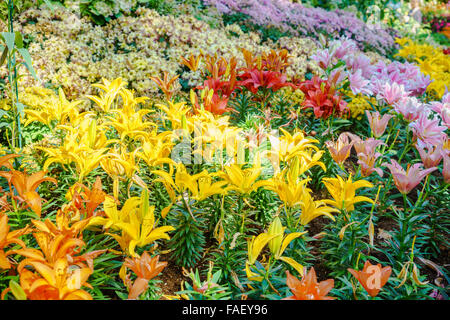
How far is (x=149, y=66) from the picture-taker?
3154 mm

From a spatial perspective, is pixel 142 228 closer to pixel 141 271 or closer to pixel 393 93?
pixel 141 271

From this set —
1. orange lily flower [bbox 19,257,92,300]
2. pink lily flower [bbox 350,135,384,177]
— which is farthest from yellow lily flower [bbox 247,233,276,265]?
pink lily flower [bbox 350,135,384,177]

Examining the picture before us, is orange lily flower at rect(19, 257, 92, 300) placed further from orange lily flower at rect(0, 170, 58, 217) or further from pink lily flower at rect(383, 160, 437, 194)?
pink lily flower at rect(383, 160, 437, 194)

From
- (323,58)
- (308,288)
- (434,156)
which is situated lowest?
(308,288)

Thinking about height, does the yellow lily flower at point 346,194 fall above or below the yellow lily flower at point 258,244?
above

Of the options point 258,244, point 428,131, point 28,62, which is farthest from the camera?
point 428,131

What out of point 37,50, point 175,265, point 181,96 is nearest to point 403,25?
point 181,96

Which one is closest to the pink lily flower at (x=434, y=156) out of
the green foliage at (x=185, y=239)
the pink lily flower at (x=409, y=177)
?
the pink lily flower at (x=409, y=177)

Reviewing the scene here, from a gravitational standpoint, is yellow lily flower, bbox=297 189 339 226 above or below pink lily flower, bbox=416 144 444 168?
below

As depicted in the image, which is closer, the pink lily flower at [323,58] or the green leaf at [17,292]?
the green leaf at [17,292]

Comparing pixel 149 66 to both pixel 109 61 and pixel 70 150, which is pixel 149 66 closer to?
pixel 109 61

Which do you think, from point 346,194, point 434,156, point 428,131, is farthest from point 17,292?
point 428,131

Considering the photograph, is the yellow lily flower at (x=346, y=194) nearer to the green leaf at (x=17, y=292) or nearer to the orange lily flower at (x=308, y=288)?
the orange lily flower at (x=308, y=288)

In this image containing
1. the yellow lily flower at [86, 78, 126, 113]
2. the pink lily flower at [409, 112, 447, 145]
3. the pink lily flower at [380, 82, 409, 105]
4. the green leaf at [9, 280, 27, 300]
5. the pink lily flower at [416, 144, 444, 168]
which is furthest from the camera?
the pink lily flower at [380, 82, 409, 105]
